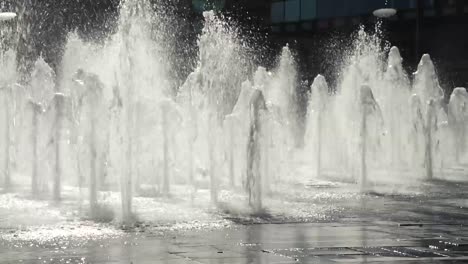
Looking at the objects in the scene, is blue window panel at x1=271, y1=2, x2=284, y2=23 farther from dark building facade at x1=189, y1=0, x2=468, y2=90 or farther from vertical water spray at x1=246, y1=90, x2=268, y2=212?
vertical water spray at x1=246, y1=90, x2=268, y2=212

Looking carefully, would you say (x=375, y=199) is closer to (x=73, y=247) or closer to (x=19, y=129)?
(x=73, y=247)

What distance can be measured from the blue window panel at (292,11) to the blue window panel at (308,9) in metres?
0.41

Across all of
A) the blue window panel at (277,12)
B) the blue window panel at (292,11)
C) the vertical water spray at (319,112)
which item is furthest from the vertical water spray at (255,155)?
the blue window panel at (277,12)

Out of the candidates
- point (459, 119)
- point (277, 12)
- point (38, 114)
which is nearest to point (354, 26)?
point (277, 12)

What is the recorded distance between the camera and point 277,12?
61.9m

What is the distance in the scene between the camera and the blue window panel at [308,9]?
58.5 m

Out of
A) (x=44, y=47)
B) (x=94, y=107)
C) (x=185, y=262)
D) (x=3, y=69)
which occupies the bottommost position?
(x=185, y=262)

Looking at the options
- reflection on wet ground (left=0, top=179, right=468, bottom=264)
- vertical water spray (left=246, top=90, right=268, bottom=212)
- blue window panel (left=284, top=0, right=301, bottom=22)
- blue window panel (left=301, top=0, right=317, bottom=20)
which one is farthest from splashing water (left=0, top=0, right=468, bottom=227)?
blue window panel (left=284, top=0, right=301, bottom=22)

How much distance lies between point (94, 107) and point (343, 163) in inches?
425

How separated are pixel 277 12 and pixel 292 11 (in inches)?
58.2

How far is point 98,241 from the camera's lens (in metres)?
9.14

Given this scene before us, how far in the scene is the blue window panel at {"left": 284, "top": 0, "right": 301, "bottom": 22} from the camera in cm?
5988

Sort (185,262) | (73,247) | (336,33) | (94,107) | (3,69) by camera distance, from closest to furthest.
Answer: (185,262)
(73,247)
(94,107)
(3,69)
(336,33)

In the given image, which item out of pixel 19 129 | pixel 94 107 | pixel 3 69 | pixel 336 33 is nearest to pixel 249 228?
pixel 94 107
